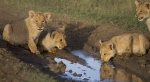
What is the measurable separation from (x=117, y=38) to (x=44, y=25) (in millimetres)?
1914

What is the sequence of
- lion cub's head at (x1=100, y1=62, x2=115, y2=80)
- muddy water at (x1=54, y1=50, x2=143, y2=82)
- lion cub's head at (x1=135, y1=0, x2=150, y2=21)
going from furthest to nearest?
1. lion cub's head at (x1=135, y1=0, x2=150, y2=21)
2. lion cub's head at (x1=100, y1=62, x2=115, y2=80)
3. muddy water at (x1=54, y1=50, x2=143, y2=82)

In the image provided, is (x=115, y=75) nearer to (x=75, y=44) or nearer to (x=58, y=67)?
(x=58, y=67)

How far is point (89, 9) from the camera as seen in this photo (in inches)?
582

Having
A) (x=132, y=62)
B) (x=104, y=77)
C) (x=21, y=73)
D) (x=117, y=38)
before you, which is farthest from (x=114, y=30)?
(x=21, y=73)

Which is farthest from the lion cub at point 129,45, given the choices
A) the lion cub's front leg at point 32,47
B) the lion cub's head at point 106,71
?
the lion cub's front leg at point 32,47

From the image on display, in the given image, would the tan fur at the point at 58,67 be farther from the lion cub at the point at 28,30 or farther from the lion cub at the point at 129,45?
the lion cub at the point at 129,45

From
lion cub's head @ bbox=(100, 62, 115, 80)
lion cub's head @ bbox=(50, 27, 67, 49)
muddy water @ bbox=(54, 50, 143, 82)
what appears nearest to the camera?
muddy water @ bbox=(54, 50, 143, 82)

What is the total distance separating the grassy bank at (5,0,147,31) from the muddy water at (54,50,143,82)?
3257 millimetres

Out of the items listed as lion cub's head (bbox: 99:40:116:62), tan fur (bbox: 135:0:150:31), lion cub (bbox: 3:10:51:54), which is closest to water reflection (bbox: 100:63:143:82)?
lion cub's head (bbox: 99:40:116:62)

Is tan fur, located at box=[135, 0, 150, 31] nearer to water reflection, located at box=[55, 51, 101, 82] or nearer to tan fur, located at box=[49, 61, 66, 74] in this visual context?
water reflection, located at box=[55, 51, 101, 82]

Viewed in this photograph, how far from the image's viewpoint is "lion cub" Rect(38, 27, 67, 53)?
1070 cm

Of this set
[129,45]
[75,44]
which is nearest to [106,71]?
[129,45]

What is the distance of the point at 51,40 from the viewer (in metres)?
10.8

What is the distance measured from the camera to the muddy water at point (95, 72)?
28.8 feet
